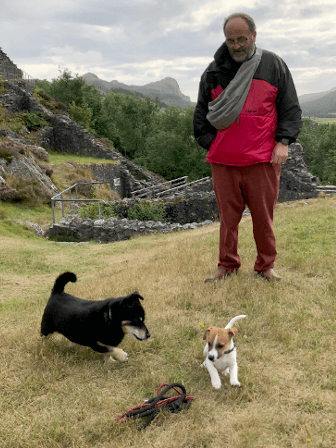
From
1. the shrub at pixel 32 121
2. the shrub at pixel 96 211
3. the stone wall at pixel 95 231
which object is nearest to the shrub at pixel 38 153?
the shrub at pixel 32 121

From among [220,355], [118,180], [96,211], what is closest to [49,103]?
[118,180]

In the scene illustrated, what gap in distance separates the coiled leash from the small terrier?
0.77 ft

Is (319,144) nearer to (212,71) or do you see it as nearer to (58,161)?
(58,161)

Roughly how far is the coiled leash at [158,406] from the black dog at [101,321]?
1.31ft

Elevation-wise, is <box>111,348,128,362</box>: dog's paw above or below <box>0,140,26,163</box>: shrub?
below

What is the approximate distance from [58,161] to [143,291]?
2283 centimetres

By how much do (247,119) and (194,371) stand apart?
2.46 metres

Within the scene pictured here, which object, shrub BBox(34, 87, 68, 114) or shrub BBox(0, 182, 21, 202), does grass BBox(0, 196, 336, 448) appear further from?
shrub BBox(34, 87, 68, 114)

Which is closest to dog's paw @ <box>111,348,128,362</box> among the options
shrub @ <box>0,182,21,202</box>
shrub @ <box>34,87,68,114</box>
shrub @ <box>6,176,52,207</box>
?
shrub @ <box>0,182,21,202</box>

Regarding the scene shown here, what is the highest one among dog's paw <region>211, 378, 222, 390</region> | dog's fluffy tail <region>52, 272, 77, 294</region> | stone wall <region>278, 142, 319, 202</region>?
dog's fluffy tail <region>52, 272, 77, 294</region>

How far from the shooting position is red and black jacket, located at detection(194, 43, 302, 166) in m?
3.62

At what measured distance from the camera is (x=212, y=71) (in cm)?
377

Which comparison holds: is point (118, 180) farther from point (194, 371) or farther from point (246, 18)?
point (194, 371)

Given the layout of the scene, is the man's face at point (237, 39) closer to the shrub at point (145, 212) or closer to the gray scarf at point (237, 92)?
the gray scarf at point (237, 92)
